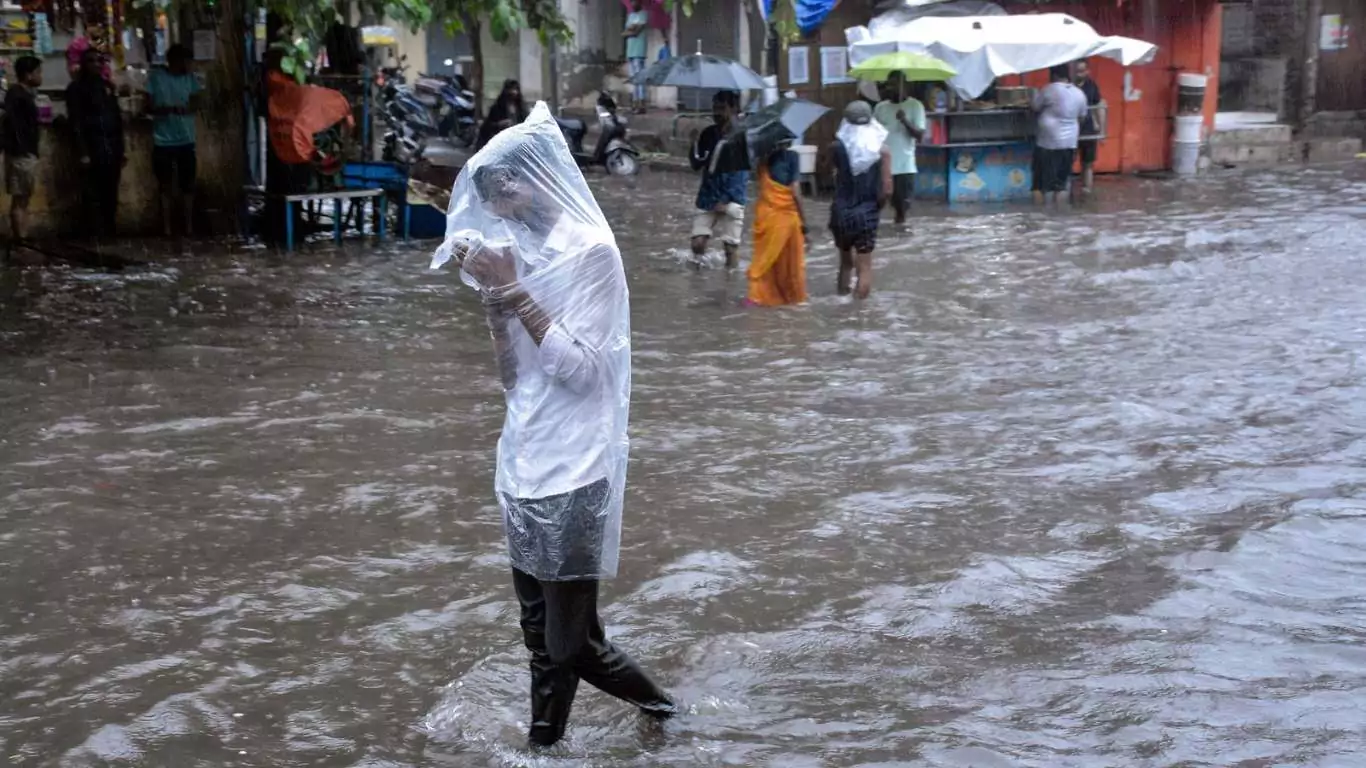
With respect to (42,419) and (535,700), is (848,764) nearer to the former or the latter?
(535,700)

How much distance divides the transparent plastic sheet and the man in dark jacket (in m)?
6.95

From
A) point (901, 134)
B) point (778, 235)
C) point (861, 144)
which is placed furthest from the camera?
point (901, 134)

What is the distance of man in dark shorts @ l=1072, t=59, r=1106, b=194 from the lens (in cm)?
1752

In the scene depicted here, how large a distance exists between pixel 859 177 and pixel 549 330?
24.7 feet

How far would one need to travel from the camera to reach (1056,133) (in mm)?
16578

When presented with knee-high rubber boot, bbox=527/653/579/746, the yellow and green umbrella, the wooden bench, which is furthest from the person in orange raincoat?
knee-high rubber boot, bbox=527/653/579/746

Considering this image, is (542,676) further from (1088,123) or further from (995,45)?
(1088,123)

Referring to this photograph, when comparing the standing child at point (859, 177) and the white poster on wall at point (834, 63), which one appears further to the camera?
the white poster on wall at point (834, 63)

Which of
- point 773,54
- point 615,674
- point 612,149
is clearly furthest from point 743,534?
point 773,54

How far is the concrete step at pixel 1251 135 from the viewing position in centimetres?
2080

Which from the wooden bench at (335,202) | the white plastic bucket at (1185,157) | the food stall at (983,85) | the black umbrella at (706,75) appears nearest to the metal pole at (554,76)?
the food stall at (983,85)

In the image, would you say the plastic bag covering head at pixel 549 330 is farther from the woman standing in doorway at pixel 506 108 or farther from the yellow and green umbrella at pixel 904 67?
the woman standing in doorway at pixel 506 108

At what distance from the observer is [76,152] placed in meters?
13.5

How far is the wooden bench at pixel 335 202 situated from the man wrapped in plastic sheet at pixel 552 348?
9.94 meters
